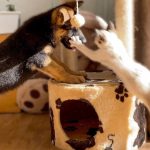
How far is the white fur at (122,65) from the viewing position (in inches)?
36.1

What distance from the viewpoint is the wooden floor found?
1426 millimetres

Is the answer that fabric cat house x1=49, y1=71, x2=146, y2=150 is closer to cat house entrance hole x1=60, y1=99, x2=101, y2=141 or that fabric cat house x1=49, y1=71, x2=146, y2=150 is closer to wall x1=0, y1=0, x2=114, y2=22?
cat house entrance hole x1=60, y1=99, x2=101, y2=141

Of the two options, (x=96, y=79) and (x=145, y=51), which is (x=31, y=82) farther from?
(x=145, y=51)

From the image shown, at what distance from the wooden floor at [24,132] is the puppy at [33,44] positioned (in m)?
0.30

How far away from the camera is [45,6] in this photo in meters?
2.07

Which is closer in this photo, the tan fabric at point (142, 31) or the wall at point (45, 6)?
the tan fabric at point (142, 31)

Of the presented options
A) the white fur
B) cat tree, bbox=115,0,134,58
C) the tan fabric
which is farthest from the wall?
the white fur

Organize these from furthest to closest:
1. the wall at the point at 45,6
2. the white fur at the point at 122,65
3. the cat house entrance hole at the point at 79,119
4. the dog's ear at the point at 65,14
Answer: the wall at the point at 45,6 < the cat house entrance hole at the point at 79,119 < the dog's ear at the point at 65,14 < the white fur at the point at 122,65

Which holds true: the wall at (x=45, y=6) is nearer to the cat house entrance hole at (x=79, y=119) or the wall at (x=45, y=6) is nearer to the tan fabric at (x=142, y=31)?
the tan fabric at (x=142, y=31)

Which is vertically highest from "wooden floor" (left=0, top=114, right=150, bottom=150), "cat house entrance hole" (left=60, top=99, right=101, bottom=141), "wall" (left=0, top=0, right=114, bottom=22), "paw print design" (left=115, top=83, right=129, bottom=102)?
"wall" (left=0, top=0, right=114, bottom=22)

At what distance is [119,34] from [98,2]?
759 mm

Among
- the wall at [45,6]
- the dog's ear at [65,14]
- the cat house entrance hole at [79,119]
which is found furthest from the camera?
the wall at [45,6]

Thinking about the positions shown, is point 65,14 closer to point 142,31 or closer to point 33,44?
point 33,44

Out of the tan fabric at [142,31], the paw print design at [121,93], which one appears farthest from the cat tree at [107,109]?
the tan fabric at [142,31]
